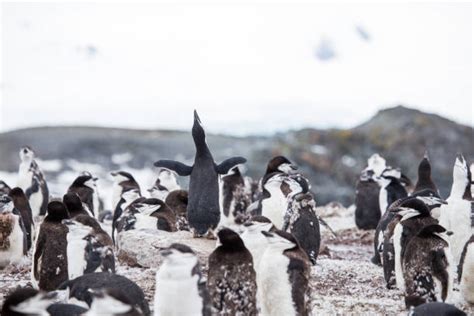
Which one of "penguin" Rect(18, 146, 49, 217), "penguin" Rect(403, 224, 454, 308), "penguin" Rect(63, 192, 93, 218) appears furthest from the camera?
"penguin" Rect(18, 146, 49, 217)

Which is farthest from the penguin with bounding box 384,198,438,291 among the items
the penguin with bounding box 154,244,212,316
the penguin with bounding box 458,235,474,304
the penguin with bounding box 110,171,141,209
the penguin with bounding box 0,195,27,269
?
the penguin with bounding box 110,171,141,209

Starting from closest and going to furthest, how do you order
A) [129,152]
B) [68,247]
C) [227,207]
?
[68,247] → [227,207] → [129,152]

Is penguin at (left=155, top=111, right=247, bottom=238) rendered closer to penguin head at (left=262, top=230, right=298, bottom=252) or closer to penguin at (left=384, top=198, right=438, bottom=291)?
penguin at (left=384, top=198, right=438, bottom=291)

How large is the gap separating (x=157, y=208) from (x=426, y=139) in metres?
16.8

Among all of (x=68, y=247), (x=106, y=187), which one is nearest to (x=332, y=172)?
(x=106, y=187)

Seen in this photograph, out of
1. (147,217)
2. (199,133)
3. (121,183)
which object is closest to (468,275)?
(199,133)

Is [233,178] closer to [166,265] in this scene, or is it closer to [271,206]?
[271,206]

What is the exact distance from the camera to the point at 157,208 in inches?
359

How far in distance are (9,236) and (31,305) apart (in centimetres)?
379

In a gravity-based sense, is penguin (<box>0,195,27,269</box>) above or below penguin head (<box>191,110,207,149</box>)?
below

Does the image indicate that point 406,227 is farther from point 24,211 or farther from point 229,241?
point 24,211

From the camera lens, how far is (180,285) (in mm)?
5164

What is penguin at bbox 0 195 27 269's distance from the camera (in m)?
8.55

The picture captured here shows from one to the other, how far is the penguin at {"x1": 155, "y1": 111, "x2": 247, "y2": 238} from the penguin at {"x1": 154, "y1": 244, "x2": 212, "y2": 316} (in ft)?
12.1
